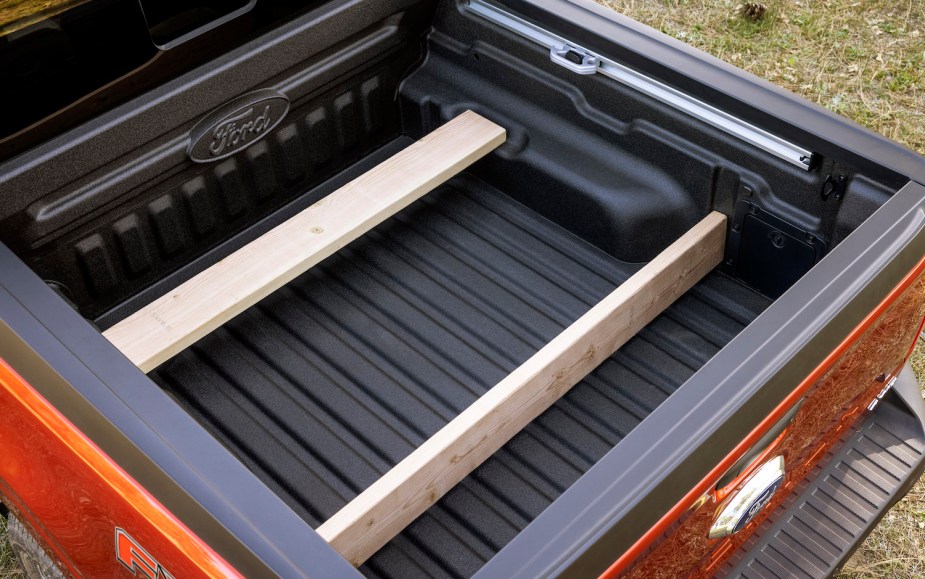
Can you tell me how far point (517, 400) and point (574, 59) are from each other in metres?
0.88

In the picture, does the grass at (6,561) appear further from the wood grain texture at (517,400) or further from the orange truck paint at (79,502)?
the wood grain texture at (517,400)

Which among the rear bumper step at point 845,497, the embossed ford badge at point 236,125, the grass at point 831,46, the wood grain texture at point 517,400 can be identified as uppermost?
the embossed ford badge at point 236,125

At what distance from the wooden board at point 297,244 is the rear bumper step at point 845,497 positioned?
1.18 m

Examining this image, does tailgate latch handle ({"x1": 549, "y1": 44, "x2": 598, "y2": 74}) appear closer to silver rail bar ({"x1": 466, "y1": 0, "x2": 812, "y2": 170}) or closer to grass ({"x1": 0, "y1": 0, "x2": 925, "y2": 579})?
silver rail bar ({"x1": 466, "y1": 0, "x2": 812, "y2": 170})

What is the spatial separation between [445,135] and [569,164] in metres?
0.35

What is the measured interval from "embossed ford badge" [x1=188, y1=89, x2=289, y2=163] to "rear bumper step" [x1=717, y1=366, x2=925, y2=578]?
1.50 meters

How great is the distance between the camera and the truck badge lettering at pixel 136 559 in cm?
158

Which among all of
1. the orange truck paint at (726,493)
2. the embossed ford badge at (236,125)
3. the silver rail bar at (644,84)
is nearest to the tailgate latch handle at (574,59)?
the silver rail bar at (644,84)

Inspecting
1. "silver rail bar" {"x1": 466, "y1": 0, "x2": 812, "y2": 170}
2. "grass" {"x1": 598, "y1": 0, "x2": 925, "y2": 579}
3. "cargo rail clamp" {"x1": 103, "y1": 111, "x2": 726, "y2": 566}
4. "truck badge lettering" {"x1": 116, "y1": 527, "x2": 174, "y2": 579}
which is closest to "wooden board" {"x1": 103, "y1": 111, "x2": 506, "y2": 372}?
"cargo rail clamp" {"x1": 103, "y1": 111, "x2": 726, "y2": 566}

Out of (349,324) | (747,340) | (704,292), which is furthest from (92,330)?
(704,292)

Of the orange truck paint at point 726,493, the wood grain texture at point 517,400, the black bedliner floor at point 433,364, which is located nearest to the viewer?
the orange truck paint at point 726,493

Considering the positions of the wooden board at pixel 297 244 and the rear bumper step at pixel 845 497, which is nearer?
the rear bumper step at pixel 845 497

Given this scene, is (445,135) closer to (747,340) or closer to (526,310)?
(526,310)

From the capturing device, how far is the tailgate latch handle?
96.7 inches
